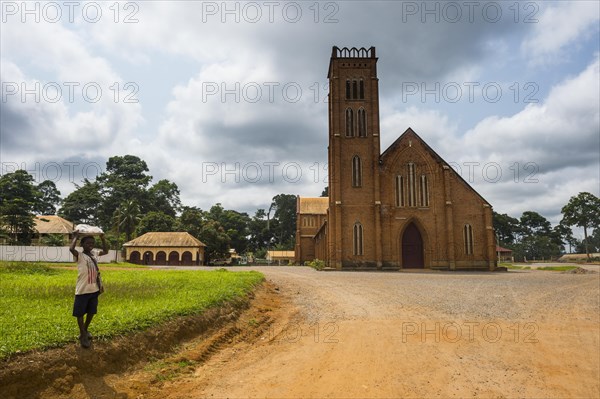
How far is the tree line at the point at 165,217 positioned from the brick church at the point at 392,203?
971 inches

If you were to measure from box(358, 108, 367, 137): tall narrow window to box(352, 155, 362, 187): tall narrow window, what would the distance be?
239 centimetres

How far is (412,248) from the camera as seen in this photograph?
3697 centimetres

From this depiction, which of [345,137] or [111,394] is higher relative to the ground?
[345,137]

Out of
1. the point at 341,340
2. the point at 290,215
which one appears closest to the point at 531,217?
the point at 290,215

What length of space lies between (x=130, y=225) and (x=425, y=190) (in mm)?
41254

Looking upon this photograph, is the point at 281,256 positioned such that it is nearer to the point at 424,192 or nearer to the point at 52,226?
the point at 52,226

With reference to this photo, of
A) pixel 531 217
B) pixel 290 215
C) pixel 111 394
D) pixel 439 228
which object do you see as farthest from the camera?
pixel 531 217

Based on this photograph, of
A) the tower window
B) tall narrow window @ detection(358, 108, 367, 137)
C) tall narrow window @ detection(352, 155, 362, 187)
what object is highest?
the tower window

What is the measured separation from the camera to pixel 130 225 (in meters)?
58.6

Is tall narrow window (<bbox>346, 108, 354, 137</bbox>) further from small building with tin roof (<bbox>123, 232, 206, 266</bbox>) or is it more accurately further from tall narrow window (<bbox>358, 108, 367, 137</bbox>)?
small building with tin roof (<bbox>123, 232, 206, 266</bbox>)

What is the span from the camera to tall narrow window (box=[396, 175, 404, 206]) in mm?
37003

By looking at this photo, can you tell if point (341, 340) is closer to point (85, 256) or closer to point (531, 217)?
point (85, 256)

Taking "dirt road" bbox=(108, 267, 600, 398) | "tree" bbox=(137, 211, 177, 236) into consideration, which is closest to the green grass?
"dirt road" bbox=(108, 267, 600, 398)

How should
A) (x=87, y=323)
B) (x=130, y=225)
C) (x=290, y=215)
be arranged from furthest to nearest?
(x=290, y=215) < (x=130, y=225) < (x=87, y=323)
